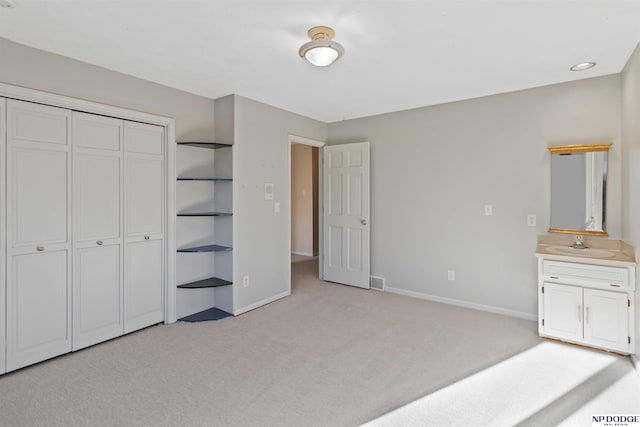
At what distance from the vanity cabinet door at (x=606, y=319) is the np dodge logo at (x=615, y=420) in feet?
2.92

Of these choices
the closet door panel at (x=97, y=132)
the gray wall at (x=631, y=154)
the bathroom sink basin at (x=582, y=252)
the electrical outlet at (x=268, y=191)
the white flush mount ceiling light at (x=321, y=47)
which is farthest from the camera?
the electrical outlet at (x=268, y=191)

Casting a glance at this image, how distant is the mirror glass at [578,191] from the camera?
3.01 metres

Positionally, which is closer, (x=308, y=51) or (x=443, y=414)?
(x=443, y=414)

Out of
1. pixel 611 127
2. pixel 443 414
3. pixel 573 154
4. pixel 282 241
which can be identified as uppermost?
pixel 611 127

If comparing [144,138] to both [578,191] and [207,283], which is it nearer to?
[207,283]

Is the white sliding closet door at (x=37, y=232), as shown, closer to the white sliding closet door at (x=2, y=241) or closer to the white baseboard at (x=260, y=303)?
the white sliding closet door at (x=2, y=241)

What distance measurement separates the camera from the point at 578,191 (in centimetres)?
312

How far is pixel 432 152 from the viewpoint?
399 cm

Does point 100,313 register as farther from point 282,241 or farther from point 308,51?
point 308,51

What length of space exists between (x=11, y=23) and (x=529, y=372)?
424cm

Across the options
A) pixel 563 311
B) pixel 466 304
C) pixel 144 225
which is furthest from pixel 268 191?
pixel 563 311

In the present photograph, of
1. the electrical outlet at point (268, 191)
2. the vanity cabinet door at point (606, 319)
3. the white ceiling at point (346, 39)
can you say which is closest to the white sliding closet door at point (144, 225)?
the white ceiling at point (346, 39)

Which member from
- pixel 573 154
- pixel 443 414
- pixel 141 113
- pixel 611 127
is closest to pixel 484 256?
pixel 573 154

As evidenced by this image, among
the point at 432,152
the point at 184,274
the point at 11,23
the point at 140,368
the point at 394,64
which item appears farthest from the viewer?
the point at 432,152
